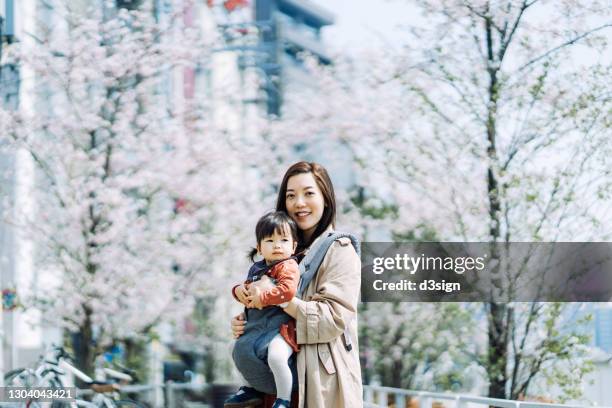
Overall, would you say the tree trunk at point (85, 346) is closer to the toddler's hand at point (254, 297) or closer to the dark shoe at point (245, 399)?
the dark shoe at point (245, 399)

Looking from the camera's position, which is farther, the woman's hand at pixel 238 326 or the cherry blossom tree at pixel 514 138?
the cherry blossom tree at pixel 514 138

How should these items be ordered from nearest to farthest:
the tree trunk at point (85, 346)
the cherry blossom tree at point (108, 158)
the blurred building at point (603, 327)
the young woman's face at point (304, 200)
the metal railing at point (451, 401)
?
the young woman's face at point (304, 200) < the metal railing at point (451, 401) < the blurred building at point (603, 327) < the tree trunk at point (85, 346) < the cherry blossom tree at point (108, 158)

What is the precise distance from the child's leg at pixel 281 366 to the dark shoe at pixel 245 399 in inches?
5.9

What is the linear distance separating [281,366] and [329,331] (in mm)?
155

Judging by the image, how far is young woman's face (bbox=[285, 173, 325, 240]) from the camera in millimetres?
2562

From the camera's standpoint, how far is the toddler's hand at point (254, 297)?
2346mm

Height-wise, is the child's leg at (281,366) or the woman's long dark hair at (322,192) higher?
the woman's long dark hair at (322,192)

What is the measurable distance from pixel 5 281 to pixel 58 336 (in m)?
0.67

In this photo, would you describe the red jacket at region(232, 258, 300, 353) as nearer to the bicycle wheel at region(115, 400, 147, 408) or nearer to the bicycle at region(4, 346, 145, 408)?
the bicycle at region(4, 346, 145, 408)

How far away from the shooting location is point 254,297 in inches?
92.7

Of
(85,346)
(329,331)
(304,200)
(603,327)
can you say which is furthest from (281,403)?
(85,346)

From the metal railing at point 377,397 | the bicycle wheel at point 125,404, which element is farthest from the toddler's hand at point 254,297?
the bicycle wheel at point 125,404

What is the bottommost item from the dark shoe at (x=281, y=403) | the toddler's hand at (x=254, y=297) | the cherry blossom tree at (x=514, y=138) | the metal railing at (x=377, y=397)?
the metal railing at (x=377, y=397)

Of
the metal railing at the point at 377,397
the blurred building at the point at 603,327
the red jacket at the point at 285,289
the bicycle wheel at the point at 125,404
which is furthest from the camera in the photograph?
the bicycle wheel at the point at 125,404
